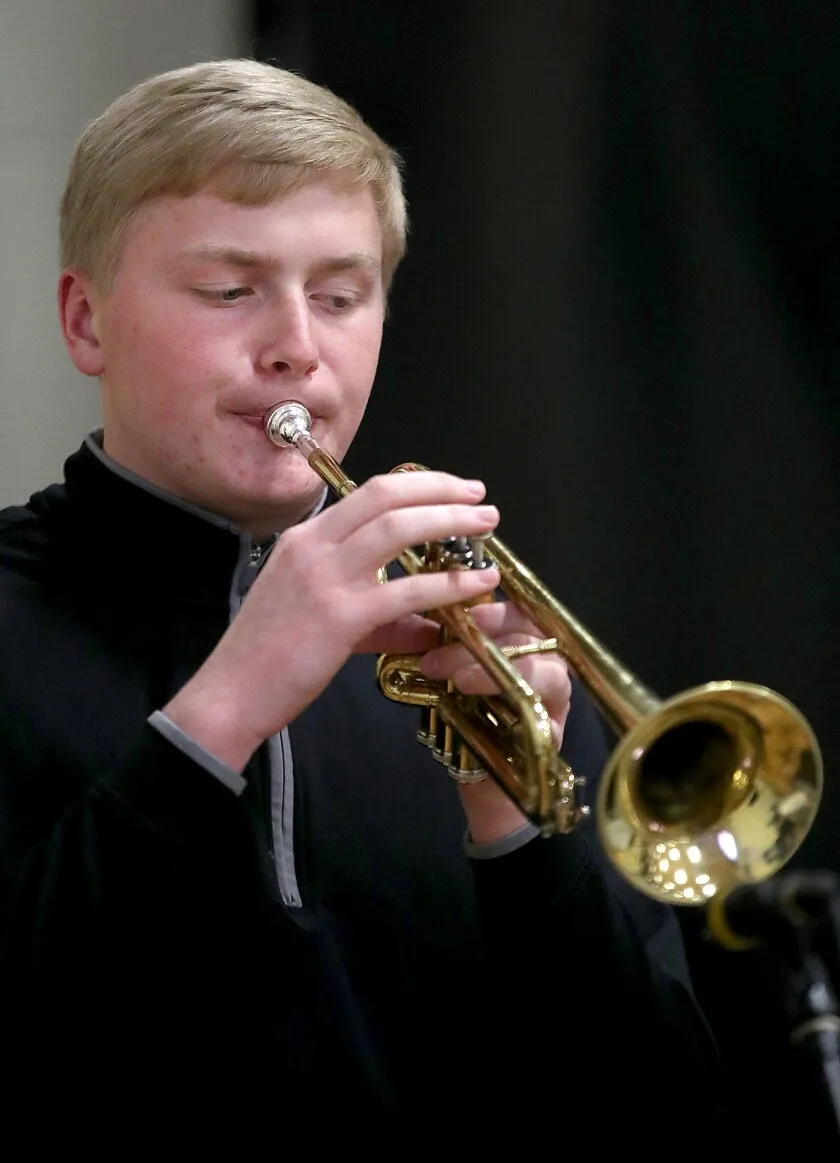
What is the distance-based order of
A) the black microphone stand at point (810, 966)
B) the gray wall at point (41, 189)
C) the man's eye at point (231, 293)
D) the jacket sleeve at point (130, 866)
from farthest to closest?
the gray wall at point (41, 189)
the man's eye at point (231, 293)
the jacket sleeve at point (130, 866)
the black microphone stand at point (810, 966)

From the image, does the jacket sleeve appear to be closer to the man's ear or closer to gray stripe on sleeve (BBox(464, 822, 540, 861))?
gray stripe on sleeve (BBox(464, 822, 540, 861))

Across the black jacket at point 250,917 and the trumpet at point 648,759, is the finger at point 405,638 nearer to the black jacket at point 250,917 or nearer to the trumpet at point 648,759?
the trumpet at point 648,759

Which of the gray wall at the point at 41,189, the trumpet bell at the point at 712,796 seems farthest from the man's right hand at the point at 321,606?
the gray wall at the point at 41,189

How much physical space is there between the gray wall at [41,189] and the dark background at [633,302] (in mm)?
278

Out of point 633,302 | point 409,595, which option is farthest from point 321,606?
point 633,302

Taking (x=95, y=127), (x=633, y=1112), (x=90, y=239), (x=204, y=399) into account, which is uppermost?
(x=95, y=127)

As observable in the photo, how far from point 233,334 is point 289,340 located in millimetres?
54

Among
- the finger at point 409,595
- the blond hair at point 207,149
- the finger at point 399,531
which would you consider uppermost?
the blond hair at point 207,149

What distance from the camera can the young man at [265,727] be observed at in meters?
1.05

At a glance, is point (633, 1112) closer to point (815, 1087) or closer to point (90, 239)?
point (815, 1087)

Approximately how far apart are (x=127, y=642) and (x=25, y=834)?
217 mm

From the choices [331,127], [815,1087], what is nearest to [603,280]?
[331,127]

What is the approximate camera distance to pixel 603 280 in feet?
6.41

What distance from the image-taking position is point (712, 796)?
1125 mm
